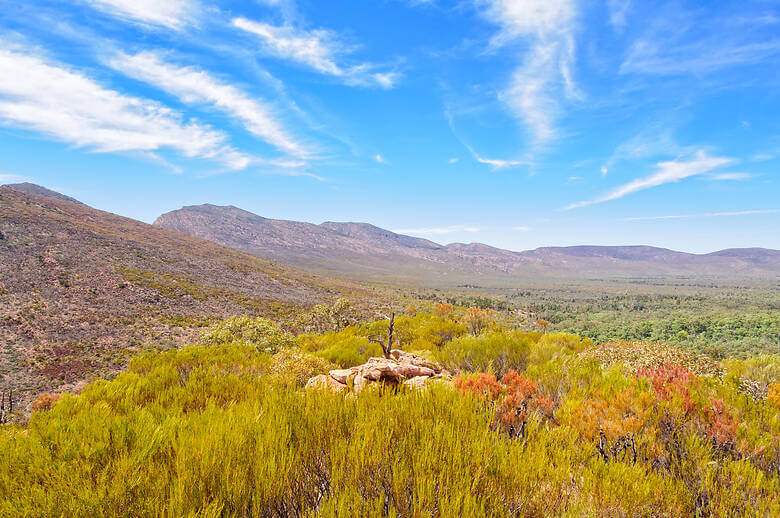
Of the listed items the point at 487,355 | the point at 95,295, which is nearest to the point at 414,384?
the point at 487,355

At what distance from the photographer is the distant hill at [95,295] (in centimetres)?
2980

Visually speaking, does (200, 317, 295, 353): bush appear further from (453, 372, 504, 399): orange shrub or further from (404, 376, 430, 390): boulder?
(453, 372, 504, 399): orange shrub

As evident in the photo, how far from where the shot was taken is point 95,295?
4581 centimetres

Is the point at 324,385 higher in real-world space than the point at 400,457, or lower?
lower

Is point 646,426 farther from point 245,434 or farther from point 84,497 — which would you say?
point 84,497

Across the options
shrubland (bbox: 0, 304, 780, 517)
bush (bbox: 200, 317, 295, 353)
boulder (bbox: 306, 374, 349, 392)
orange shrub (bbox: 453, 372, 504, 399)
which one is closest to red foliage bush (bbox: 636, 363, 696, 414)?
shrubland (bbox: 0, 304, 780, 517)

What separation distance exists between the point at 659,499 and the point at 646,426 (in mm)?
1753

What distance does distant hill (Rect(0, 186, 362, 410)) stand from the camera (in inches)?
1173

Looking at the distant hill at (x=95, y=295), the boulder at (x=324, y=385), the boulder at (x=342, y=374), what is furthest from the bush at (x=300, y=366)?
the distant hill at (x=95, y=295)

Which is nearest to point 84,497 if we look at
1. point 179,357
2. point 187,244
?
point 179,357

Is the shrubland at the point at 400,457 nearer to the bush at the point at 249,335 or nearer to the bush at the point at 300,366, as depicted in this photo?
the bush at the point at 300,366

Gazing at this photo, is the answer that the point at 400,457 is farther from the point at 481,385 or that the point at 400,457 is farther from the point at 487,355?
the point at 487,355

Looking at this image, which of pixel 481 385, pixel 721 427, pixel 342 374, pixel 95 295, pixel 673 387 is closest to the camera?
pixel 721 427

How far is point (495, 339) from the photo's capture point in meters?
9.47
